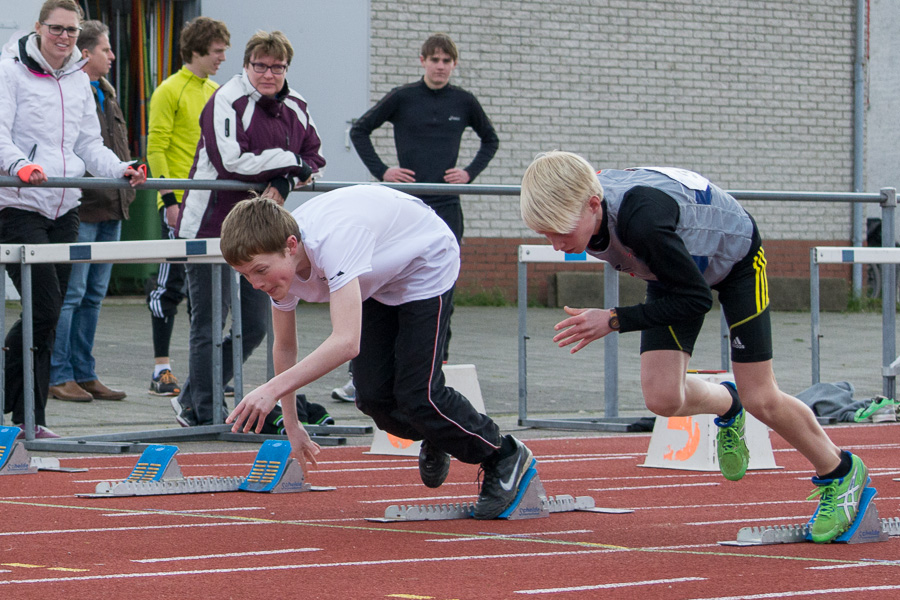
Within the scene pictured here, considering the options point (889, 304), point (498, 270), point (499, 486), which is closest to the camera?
point (499, 486)

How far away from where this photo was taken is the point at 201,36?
9.01 m

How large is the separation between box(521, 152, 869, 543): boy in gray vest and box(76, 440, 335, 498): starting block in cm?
169

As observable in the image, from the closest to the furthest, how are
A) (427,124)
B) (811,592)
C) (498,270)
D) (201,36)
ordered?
(811,592), (201,36), (427,124), (498,270)

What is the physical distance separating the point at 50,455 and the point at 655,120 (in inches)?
565

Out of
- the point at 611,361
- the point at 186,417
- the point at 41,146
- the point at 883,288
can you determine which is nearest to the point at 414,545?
the point at 186,417

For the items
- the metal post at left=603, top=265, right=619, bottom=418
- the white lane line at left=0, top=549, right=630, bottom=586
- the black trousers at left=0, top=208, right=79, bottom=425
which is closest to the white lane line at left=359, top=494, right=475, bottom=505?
the white lane line at left=0, top=549, right=630, bottom=586

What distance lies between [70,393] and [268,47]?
2.84 metres

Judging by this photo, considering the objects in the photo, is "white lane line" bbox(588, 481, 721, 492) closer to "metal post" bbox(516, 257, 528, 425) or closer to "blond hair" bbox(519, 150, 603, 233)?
"blond hair" bbox(519, 150, 603, 233)

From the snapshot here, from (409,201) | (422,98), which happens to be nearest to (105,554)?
(409,201)

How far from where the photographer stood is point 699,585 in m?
4.09

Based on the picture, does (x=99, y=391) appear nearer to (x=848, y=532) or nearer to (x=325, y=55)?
(x=848, y=532)

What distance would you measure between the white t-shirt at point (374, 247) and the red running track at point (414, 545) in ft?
2.85

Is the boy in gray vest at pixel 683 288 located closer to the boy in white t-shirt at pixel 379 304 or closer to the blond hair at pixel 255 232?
the boy in white t-shirt at pixel 379 304

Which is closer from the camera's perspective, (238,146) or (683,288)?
(683,288)
